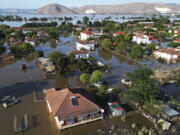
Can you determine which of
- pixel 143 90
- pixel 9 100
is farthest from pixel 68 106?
pixel 9 100

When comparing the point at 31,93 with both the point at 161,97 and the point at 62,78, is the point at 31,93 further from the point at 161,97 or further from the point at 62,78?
the point at 161,97

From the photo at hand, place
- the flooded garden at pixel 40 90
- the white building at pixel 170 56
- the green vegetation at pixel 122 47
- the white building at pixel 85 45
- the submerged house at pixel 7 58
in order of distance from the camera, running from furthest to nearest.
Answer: the white building at pixel 85 45
the green vegetation at pixel 122 47
the submerged house at pixel 7 58
the white building at pixel 170 56
the flooded garden at pixel 40 90

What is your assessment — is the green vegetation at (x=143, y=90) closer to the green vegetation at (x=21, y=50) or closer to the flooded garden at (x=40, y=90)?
the flooded garden at (x=40, y=90)

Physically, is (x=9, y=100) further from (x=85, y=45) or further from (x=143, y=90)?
(x=85, y=45)

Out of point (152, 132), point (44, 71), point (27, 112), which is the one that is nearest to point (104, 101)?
point (152, 132)

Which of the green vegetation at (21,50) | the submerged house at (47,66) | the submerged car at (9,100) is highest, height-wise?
the green vegetation at (21,50)

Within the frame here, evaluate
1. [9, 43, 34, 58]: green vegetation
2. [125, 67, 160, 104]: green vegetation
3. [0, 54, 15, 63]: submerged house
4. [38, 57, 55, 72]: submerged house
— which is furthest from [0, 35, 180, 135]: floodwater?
[9, 43, 34, 58]: green vegetation

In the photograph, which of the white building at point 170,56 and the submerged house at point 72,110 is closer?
the submerged house at point 72,110

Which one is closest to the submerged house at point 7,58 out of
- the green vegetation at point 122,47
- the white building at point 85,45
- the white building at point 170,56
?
the white building at point 85,45
